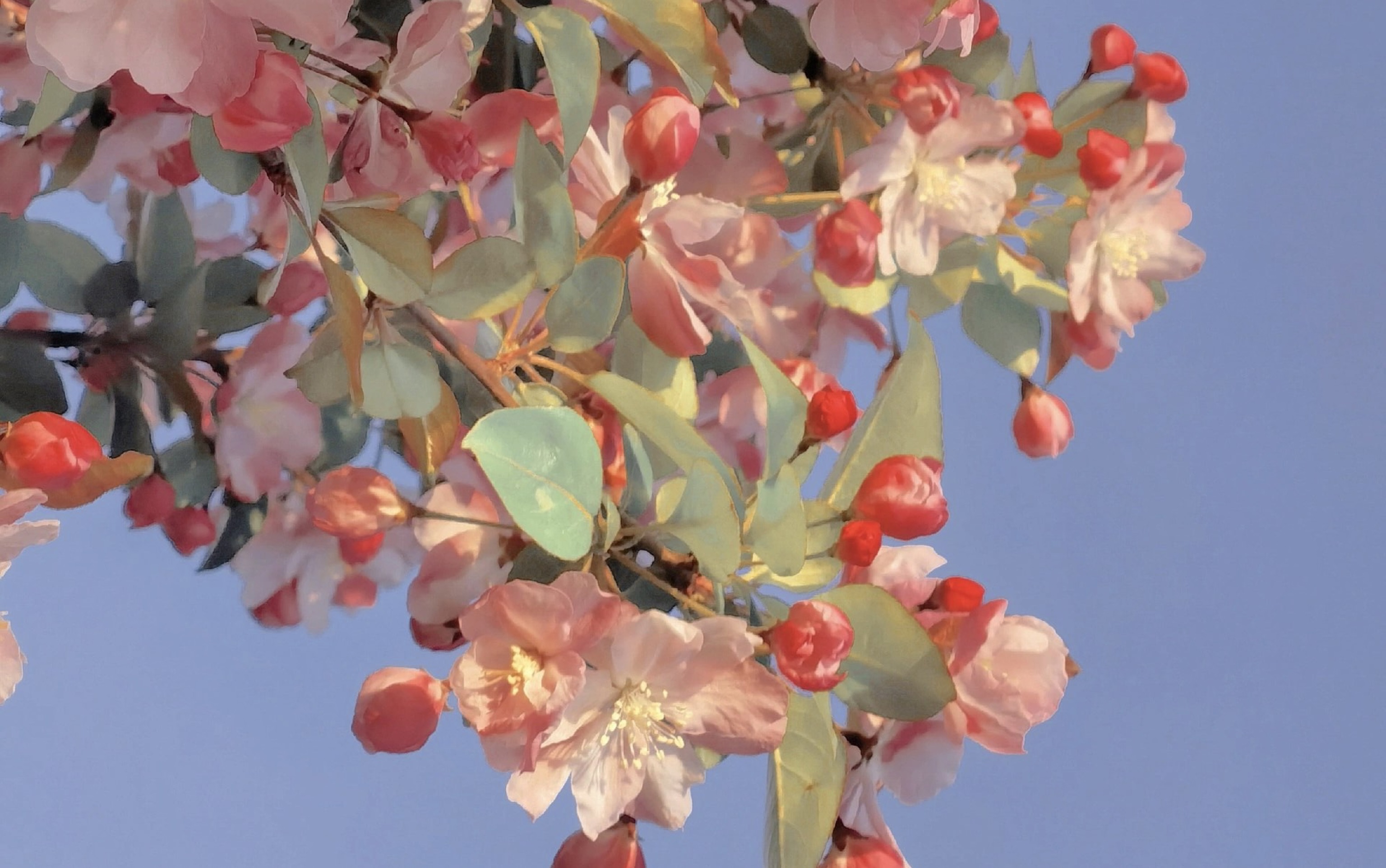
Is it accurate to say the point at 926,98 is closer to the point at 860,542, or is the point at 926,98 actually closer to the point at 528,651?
the point at 860,542

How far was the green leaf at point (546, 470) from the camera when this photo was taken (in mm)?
424

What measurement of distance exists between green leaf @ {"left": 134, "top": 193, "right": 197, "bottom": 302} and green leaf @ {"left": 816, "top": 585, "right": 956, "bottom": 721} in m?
0.43

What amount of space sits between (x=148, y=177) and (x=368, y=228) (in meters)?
0.30

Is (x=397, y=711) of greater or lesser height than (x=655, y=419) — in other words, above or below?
below

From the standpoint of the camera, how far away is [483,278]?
19.4 inches

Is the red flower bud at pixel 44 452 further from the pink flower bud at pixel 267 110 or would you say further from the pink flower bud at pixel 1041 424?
the pink flower bud at pixel 1041 424

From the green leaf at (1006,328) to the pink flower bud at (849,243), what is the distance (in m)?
0.18

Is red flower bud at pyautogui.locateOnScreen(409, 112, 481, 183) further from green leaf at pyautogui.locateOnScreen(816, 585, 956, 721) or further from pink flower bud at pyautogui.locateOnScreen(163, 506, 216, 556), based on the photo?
pink flower bud at pyautogui.locateOnScreen(163, 506, 216, 556)

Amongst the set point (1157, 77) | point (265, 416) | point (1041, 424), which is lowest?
point (265, 416)

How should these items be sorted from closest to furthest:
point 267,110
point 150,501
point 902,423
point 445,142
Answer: point 267,110 → point 445,142 → point 902,423 → point 150,501

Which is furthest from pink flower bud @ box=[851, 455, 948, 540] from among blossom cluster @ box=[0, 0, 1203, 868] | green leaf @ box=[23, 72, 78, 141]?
green leaf @ box=[23, 72, 78, 141]

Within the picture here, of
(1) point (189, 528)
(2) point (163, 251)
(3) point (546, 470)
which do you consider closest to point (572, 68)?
(3) point (546, 470)

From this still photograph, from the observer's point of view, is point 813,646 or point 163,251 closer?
point 813,646

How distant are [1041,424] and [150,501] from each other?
22.5 inches
